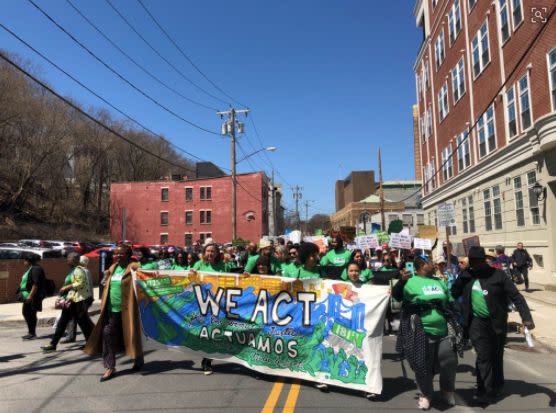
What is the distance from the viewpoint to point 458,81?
24641 mm

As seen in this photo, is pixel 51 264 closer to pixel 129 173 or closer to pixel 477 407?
pixel 477 407

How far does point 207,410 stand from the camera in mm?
4781

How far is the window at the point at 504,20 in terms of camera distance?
57.9 ft

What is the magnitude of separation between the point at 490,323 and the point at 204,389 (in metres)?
3.52

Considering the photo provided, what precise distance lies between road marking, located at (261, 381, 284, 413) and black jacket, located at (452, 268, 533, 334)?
2387 mm

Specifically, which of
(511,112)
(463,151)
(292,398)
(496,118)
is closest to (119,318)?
(292,398)

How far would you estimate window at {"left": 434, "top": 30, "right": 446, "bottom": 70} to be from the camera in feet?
90.4

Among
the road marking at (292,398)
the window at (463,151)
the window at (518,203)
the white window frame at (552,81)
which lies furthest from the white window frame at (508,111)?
the road marking at (292,398)

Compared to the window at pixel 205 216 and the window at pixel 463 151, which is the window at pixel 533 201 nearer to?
the window at pixel 463 151

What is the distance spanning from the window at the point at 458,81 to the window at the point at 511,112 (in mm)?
5843

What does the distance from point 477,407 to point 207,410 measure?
2979 millimetres

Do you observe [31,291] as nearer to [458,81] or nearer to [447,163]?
[458,81]

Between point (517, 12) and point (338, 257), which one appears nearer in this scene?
point (338, 257)

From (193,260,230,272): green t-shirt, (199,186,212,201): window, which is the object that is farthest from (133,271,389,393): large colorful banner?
(199,186,212,201): window
